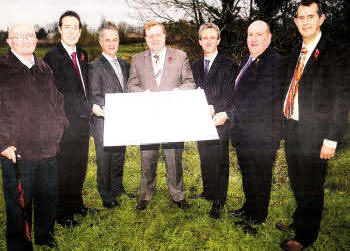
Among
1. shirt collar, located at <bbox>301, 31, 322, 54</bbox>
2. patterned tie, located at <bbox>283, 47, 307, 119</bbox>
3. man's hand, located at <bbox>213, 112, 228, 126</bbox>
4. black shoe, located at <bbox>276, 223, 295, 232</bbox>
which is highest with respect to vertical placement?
shirt collar, located at <bbox>301, 31, 322, 54</bbox>

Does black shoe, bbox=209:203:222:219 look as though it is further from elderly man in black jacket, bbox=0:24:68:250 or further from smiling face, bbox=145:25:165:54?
smiling face, bbox=145:25:165:54

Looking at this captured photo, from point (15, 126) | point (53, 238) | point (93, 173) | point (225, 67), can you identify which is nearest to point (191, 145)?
point (93, 173)

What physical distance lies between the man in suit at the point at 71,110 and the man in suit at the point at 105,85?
160 millimetres

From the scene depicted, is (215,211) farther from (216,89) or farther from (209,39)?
(209,39)

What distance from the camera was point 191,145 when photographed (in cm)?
710

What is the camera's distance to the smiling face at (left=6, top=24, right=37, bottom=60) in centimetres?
235

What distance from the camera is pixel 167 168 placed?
3551mm

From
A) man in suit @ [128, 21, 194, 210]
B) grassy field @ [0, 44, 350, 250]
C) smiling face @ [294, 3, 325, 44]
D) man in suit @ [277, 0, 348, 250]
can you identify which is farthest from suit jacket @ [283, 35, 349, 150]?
man in suit @ [128, 21, 194, 210]

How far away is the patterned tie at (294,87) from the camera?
255 cm

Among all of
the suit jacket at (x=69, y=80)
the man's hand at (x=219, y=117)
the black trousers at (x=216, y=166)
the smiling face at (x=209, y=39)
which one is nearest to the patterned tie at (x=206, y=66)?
the smiling face at (x=209, y=39)

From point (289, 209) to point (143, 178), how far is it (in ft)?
7.05

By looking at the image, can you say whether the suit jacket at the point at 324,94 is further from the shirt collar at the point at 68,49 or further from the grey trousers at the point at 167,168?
the shirt collar at the point at 68,49

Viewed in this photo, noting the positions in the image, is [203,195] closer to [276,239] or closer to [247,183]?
[247,183]

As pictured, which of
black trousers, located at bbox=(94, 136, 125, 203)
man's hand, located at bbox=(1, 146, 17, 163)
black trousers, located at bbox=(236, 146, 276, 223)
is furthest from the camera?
black trousers, located at bbox=(94, 136, 125, 203)
